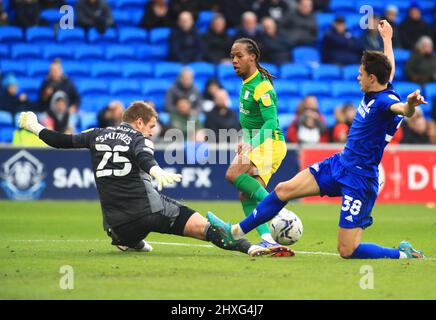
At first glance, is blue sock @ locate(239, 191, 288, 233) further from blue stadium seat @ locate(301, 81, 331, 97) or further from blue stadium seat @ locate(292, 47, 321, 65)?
blue stadium seat @ locate(292, 47, 321, 65)

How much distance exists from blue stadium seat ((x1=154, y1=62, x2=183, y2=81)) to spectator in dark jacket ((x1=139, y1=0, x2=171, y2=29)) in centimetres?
104

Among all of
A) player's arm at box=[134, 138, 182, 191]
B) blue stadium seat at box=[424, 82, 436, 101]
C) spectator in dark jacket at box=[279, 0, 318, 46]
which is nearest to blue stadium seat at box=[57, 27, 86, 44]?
spectator in dark jacket at box=[279, 0, 318, 46]

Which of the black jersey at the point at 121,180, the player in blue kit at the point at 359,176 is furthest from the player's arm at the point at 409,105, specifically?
the black jersey at the point at 121,180

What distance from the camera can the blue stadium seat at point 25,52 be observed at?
20750 mm

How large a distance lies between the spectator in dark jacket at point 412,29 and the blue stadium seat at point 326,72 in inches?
72.0

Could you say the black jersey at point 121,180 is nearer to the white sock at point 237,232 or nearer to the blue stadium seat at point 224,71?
the white sock at point 237,232

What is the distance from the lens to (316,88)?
2142cm

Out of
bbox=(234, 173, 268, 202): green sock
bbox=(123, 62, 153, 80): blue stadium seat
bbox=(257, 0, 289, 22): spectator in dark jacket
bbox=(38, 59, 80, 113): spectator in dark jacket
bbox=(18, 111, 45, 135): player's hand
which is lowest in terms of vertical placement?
bbox=(234, 173, 268, 202): green sock

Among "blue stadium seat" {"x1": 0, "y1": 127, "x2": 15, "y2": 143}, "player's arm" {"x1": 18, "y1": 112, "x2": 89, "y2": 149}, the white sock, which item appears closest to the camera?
the white sock

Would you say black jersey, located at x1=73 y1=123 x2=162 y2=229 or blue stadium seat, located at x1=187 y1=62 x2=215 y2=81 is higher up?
blue stadium seat, located at x1=187 y1=62 x2=215 y2=81

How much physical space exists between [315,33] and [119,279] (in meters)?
15.2

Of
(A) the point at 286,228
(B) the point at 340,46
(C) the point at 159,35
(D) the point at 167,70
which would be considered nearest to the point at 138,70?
(D) the point at 167,70

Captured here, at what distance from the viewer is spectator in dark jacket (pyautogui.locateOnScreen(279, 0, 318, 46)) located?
21.5m


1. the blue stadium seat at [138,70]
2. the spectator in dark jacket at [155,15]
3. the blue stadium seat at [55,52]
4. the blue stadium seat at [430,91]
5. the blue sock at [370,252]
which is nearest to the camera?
the blue sock at [370,252]
